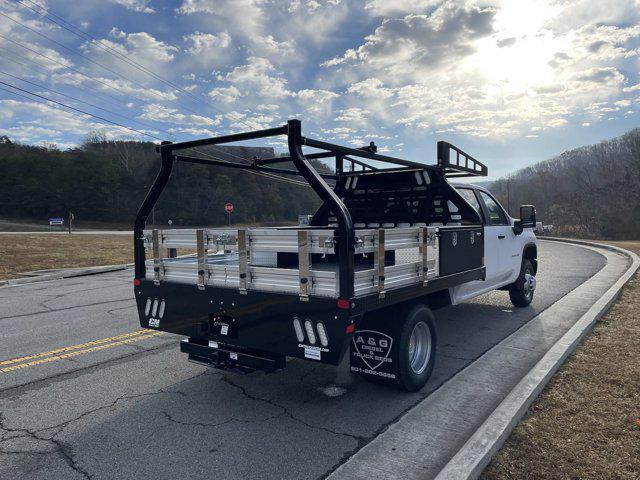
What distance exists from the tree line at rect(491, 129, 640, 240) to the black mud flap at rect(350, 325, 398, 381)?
50.7 metres

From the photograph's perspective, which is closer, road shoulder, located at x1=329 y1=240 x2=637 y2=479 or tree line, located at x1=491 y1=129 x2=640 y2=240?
road shoulder, located at x1=329 y1=240 x2=637 y2=479

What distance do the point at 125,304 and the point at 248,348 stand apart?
5713 mm

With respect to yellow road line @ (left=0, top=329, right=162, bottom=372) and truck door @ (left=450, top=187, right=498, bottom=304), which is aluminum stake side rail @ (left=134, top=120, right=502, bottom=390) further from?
yellow road line @ (left=0, top=329, right=162, bottom=372)

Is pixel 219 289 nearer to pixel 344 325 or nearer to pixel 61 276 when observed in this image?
pixel 344 325

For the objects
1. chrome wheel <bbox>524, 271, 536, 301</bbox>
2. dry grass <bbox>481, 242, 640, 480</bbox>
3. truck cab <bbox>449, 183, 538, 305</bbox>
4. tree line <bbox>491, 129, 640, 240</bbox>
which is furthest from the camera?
tree line <bbox>491, 129, 640, 240</bbox>

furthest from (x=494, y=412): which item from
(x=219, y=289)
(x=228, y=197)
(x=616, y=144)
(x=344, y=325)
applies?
(x=616, y=144)

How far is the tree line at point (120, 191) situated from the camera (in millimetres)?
66062

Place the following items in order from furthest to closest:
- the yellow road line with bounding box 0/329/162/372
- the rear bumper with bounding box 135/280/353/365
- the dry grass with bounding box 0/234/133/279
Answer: the dry grass with bounding box 0/234/133/279 → the yellow road line with bounding box 0/329/162/372 → the rear bumper with bounding box 135/280/353/365

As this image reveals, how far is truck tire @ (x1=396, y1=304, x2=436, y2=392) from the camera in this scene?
397cm

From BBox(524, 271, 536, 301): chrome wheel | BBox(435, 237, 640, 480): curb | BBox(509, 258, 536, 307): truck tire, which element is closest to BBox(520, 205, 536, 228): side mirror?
BBox(509, 258, 536, 307): truck tire

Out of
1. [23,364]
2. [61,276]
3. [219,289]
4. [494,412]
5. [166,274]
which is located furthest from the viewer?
[61,276]

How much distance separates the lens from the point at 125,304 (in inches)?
342

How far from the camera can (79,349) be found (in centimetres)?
567

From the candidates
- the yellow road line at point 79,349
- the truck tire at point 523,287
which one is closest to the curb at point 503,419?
the truck tire at point 523,287
